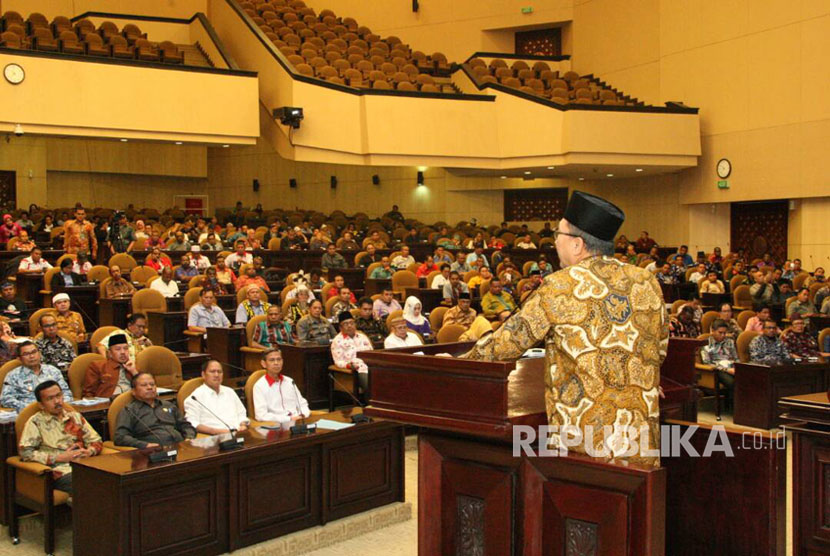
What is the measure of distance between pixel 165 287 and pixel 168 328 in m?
1.34

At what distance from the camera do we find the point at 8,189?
20781 millimetres

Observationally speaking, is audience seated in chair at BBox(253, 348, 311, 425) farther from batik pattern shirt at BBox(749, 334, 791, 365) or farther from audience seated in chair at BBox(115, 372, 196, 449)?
batik pattern shirt at BBox(749, 334, 791, 365)

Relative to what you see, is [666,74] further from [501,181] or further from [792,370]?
[792,370]

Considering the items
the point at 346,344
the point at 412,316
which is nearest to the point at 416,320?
the point at 412,316

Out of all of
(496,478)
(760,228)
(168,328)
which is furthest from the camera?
(760,228)

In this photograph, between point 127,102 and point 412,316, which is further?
point 127,102

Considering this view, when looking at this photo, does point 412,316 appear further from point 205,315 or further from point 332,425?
point 332,425

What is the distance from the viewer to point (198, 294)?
1053cm

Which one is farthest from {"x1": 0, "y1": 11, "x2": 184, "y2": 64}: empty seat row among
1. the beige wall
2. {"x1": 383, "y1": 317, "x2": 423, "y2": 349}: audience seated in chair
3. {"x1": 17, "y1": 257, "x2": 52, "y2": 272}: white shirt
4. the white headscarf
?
{"x1": 383, "y1": 317, "x2": 423, "y2": 349}: audience seated in chair

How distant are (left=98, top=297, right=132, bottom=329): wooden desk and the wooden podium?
8.47m

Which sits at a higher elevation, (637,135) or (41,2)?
(41,2)

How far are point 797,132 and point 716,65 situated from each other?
245cm

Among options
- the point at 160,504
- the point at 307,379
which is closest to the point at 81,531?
the point at 160,504

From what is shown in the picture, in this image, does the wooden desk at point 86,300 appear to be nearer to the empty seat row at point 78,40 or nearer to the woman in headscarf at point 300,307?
the woman in headscarf at point 300,307
